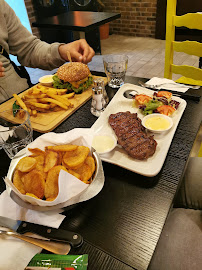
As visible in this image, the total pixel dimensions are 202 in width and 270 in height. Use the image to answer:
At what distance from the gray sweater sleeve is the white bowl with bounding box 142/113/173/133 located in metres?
1.23

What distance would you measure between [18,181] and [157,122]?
0.82 metres

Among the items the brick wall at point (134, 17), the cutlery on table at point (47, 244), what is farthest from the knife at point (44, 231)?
the brick wall at point (134, 17)

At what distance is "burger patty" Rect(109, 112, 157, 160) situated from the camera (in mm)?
1056

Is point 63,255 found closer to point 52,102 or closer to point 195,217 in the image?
point 195,217

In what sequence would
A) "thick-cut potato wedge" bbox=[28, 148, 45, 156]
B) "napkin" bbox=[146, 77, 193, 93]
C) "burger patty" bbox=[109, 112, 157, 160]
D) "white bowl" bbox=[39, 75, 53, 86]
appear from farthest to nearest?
"white bowl" bbox=[39, 75, 53, 86] → "napkin" bbox=[146, 77, 193, 93] → "burger patty" bbox=[109, 112, 157, 160] → "thick-cut potato wedge" bbox=[28, 148, 45, 156]

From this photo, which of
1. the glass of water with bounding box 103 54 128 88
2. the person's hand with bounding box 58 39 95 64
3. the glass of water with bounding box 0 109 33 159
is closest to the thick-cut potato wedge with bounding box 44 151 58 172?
the glass of water with bounding box 0 109 33 159

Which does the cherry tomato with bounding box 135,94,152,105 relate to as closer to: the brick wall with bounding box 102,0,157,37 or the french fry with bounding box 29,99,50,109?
the french fry with bounding box 29,99,50,109

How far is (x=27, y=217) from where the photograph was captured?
0.83 m

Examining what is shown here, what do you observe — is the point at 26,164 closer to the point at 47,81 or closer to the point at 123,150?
the point at 123,150

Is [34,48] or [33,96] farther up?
[34,48]

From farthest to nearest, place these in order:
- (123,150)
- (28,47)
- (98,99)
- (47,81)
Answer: (28,47) < (47,81) < (98,99) < (123,150)

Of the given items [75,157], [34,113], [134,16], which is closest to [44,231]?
[75,157]

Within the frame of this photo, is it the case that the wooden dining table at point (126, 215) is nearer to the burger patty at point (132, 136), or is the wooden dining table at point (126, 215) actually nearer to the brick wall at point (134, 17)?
the burger patty at point (132, 136)

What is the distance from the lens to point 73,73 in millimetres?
1719
